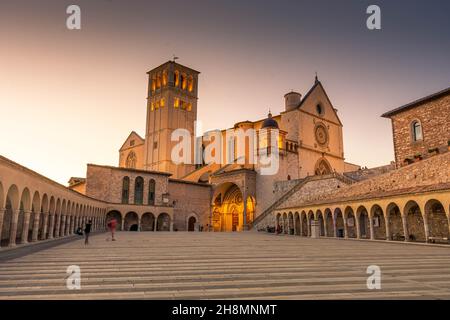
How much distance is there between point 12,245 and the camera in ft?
46.4

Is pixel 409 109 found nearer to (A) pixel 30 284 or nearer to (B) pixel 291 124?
(B) pixel 291 124

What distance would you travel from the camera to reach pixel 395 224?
23.3 metres

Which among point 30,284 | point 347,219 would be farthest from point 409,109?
point 30,284

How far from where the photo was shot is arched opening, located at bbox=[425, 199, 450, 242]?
65.5 feet

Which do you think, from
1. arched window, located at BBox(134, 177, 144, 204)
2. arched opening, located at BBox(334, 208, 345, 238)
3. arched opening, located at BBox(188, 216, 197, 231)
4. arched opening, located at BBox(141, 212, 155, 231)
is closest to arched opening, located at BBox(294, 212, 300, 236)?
arched opening, located at BBox(334, 208, 345, 238)

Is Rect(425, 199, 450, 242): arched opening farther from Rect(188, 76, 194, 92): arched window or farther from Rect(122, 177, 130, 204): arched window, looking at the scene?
Rect(188, 76, 194, 92): arched window

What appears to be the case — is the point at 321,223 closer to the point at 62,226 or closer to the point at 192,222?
the point at 192,222

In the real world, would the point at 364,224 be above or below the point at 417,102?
below

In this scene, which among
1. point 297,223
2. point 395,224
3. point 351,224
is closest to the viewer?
point 395,224

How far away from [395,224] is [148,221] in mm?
29965

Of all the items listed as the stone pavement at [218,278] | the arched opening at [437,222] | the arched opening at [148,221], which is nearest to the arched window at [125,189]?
the arched opening at [148,221]

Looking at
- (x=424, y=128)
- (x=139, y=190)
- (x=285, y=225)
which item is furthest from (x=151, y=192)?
(x=424, y=128)

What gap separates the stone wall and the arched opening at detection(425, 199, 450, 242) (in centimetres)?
749
